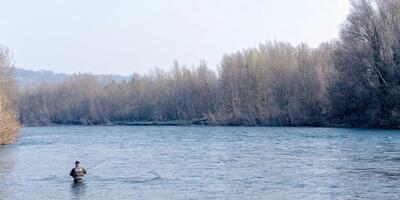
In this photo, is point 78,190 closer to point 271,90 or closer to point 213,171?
point 213,171

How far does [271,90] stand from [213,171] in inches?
2338

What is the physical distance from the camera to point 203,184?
26953mm

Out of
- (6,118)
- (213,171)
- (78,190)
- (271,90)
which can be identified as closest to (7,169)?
(78,190)

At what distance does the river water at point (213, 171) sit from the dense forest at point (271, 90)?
18.2m

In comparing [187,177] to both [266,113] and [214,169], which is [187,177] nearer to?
[214,169]

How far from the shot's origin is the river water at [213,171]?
24.7 m

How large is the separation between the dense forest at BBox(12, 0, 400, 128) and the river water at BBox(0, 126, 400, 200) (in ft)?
59.8

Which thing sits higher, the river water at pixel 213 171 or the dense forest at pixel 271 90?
the dense forest at pixel 271 90

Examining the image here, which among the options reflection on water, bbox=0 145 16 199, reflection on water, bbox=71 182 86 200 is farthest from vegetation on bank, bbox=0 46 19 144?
reflection on water, bbox=71 182 86 200

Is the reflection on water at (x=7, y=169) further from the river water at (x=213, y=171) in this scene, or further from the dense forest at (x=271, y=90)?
the dense forest at (x=271, y=90)

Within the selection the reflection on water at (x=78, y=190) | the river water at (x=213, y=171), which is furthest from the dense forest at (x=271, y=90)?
the reflection on water at (x=78, y=190)

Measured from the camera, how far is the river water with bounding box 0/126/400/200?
24.7m

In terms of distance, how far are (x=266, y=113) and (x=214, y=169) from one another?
53.9 m

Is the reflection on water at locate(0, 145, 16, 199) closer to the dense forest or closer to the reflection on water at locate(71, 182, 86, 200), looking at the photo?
the reflection on water at locate(71, 182, 86, 200)
